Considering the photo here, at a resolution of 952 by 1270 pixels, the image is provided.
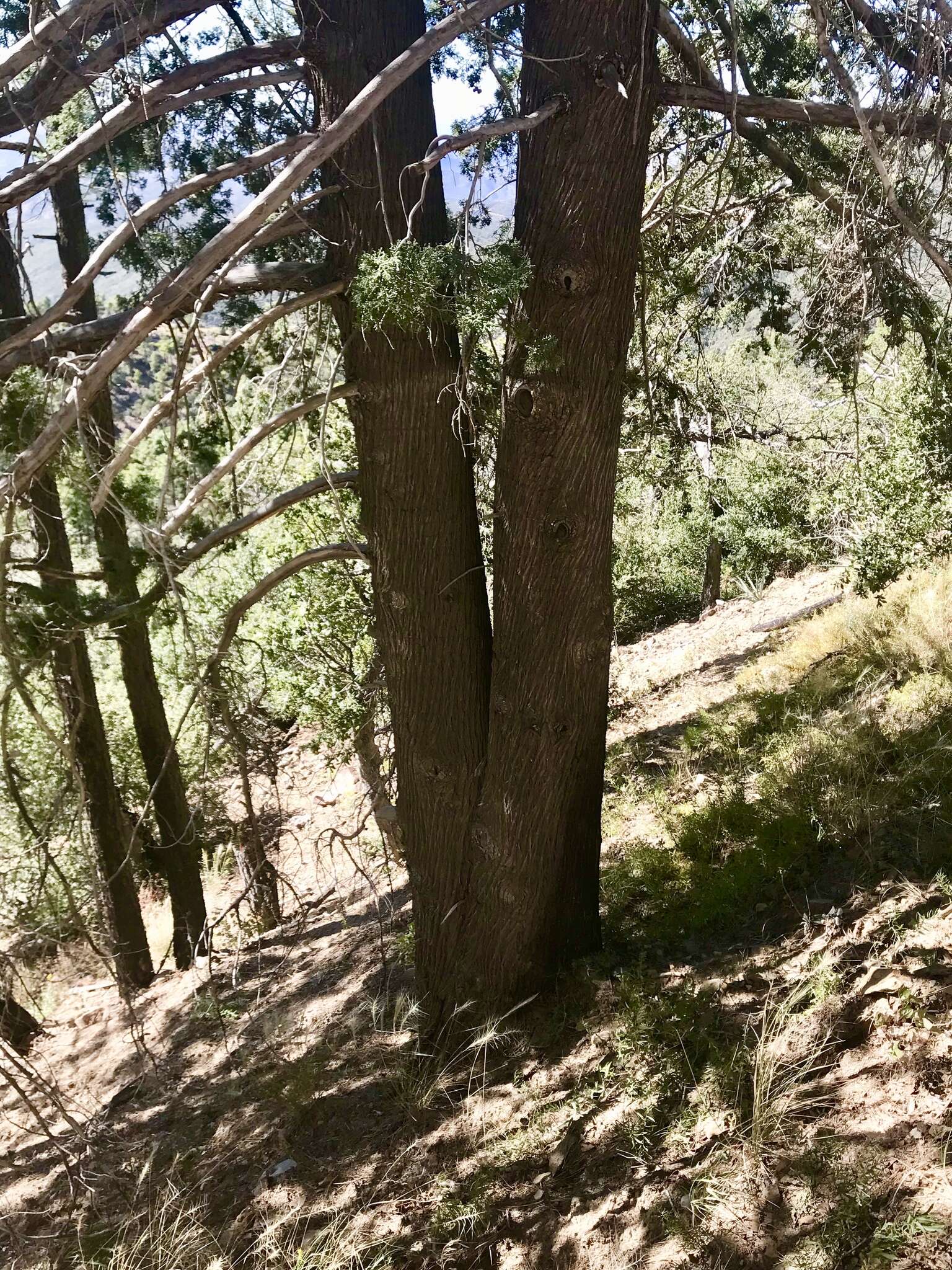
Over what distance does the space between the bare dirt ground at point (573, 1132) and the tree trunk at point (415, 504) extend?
0.42 meters

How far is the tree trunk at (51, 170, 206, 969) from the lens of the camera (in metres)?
6.53

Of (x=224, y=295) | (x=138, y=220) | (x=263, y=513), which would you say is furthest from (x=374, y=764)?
(x=138, y=220)

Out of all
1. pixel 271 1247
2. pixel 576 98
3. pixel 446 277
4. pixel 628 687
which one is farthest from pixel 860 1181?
pixel 628 687

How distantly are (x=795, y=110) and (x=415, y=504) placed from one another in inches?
75.0

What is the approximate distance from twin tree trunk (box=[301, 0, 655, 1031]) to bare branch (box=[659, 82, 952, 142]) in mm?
187

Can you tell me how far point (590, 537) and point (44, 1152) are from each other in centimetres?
399

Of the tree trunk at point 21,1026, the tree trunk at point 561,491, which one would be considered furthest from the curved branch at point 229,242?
the tree trunk at point 21,1026

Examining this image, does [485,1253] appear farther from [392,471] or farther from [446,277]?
[446,277]

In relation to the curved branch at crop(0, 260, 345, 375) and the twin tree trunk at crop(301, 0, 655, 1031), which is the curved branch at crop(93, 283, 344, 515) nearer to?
the curved branch at crop(0, 260, 345, 375)

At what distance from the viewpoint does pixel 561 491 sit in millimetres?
3293

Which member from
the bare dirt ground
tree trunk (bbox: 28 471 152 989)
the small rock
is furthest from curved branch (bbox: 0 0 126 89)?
tree trunk (bbox: 28 471 152 989)

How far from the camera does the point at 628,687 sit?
11367 mm

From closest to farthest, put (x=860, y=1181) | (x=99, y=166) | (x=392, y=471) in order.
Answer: (x=860, y=1181) → (x=392, y=471) → (x=99, y=166)

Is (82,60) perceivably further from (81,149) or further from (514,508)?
(514,508)
